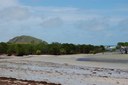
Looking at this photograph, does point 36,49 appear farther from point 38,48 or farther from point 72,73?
point 72,73

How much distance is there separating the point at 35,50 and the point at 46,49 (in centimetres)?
285

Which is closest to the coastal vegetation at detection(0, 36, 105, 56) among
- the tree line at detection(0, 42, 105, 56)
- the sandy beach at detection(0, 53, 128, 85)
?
the tree line at detection(0, 42, 105, 56)

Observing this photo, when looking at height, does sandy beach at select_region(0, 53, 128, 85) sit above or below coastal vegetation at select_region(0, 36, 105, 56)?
below

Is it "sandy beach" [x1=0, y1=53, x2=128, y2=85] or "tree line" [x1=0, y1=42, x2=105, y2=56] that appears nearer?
"sandy beach" [x1=0, y1=53, x2=128, y2=85]

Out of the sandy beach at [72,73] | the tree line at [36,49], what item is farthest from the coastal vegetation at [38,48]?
the sandy beach at [72,73]

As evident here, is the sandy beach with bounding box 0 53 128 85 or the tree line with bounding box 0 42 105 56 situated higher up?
the tree line with bounding box 0 42 105 56

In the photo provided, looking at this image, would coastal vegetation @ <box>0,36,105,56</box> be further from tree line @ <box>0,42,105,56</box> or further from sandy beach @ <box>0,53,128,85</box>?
sandy beach @ <box>0,53,128,85</box>

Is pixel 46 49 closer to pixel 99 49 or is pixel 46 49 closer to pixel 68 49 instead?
pixel 68 49

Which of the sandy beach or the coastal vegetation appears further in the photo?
the coastal vegetation

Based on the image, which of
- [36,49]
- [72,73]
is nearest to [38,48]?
[36,49]

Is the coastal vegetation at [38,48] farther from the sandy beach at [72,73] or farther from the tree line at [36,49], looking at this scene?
the sandy beach at [72,73]

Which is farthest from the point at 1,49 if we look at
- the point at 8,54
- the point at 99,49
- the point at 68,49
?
the point at 99,49

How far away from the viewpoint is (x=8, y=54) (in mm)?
87125

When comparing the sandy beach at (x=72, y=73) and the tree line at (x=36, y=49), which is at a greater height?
the tree line at (x=36, y=49)
